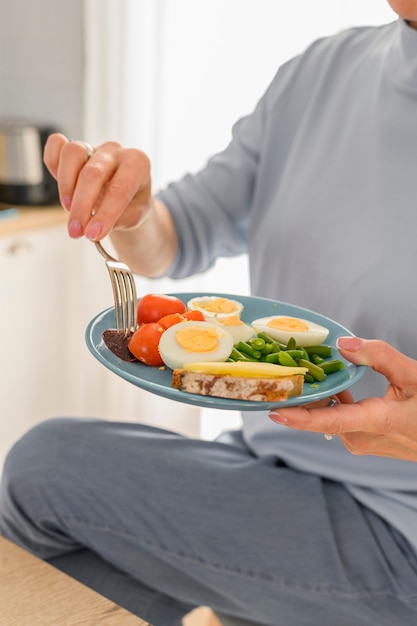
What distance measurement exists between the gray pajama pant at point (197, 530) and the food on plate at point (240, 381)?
343 mm

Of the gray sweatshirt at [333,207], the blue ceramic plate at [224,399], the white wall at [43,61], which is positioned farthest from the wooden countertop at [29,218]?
the blue ceramic plate at [224,399]

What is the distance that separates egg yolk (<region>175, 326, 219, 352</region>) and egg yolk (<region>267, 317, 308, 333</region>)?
11 centimetres

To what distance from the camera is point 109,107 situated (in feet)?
7.53

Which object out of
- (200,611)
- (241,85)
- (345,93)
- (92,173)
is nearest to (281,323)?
(92,173)

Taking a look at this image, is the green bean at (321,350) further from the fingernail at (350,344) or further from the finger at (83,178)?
the finger at (83,178)

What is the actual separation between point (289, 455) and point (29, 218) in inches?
51.0

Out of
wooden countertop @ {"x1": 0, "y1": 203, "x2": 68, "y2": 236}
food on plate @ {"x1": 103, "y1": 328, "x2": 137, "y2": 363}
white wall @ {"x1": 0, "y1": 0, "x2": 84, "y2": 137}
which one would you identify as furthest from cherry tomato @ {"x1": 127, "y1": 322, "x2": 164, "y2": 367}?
white wall @ {"x1": 0, "y1": 0, "x2": 84, "y2": 137}

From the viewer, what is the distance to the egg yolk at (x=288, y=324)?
106cm

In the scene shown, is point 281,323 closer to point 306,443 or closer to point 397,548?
point 306,443

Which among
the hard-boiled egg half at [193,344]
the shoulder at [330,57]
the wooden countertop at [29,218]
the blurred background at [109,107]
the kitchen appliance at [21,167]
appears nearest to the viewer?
the hard-boiled egg half at [193,344]

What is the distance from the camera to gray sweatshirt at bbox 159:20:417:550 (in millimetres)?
1182

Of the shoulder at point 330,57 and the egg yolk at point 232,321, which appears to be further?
the shoulder at point 330,57

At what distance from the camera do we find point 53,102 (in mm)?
2549

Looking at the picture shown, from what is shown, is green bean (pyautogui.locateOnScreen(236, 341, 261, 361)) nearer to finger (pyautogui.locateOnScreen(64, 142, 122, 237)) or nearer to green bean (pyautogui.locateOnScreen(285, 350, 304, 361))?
green bean (pyautogui.locateOnScreen(285, 350, 304, 361))
